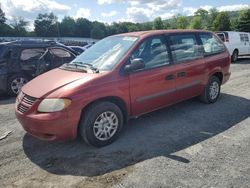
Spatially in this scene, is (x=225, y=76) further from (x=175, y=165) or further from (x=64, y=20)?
(x=64, y=20)

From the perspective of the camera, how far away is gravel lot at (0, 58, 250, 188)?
3.59m

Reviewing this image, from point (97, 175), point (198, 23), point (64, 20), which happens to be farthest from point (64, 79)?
point (64, 20)

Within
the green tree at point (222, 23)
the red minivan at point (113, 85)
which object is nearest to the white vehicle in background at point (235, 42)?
the red minivan at point (113, 85)

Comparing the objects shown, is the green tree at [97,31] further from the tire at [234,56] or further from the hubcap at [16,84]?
the hubcap at [16,84]

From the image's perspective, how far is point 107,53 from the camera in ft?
16.7

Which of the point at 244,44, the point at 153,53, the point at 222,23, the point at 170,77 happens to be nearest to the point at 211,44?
the point at 170,77

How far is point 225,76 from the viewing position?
7043mm

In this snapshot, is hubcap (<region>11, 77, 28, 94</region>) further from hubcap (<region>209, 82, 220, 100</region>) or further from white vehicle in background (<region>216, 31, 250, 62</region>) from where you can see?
white vehicle in background (<region>216, 31, 250, 62</region>)

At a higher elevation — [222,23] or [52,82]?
[222,23]

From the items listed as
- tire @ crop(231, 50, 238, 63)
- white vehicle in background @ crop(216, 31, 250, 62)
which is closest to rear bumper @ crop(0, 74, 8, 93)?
white vehicle in background @ crop(216, 31, 250, 62)

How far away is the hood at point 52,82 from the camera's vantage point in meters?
4.30

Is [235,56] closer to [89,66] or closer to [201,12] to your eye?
[89,66]

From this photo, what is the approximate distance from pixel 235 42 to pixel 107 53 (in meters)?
13.3

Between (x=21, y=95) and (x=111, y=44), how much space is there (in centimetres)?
185
